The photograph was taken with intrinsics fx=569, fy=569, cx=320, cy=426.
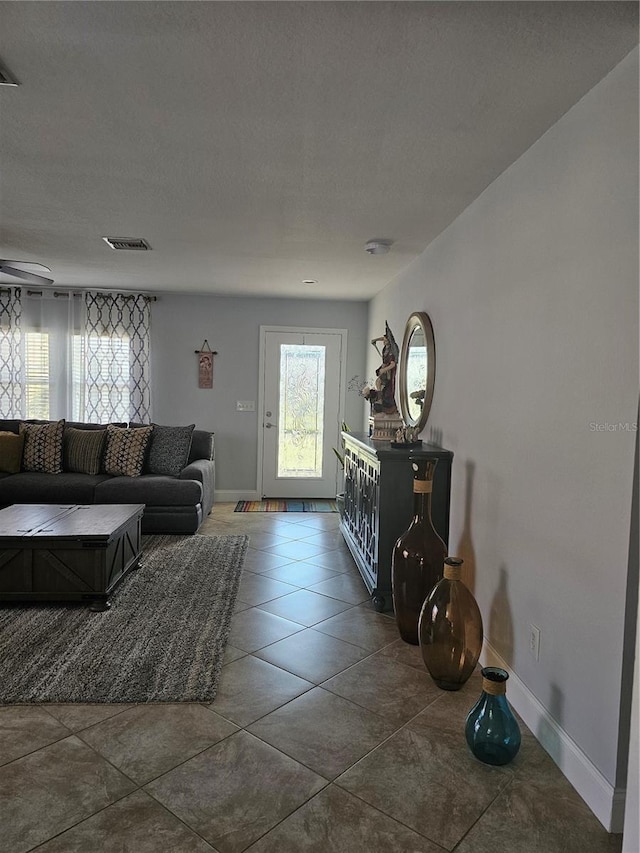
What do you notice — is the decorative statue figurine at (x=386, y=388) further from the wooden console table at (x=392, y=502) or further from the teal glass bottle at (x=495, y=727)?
the teal glass bottle at (x=495, y=727)

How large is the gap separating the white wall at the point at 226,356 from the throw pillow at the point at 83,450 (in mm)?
1183

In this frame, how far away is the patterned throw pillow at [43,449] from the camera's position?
5.23 meters

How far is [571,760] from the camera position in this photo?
6.29 ft

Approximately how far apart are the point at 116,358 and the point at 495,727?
216 inches

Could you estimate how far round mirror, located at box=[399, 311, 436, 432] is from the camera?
12.3 feet

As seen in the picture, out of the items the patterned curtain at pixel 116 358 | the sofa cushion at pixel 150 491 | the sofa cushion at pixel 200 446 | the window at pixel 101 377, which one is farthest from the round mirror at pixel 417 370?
the window at pixel 101 377

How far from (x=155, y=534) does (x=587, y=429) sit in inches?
157

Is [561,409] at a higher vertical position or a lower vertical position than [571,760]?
higher

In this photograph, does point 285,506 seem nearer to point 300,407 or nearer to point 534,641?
point 300,407

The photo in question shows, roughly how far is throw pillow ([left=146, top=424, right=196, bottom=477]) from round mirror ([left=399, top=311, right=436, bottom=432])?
215 centimetres

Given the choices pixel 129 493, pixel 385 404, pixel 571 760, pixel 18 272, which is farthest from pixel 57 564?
pixel 571 760

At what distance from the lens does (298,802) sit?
5.87ft

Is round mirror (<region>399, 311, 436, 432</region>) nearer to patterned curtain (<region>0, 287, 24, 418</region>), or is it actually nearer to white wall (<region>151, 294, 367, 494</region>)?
white wall (<region>151, 294, 367, 494</region>)

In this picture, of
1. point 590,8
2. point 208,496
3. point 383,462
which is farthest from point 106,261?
point 590,8
